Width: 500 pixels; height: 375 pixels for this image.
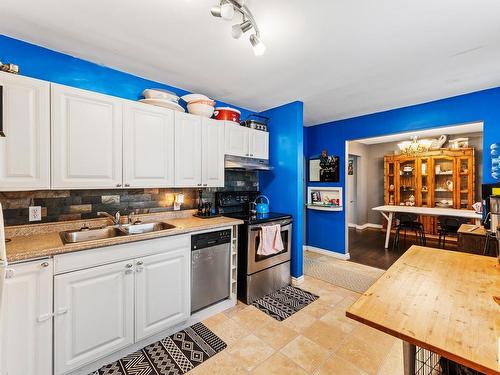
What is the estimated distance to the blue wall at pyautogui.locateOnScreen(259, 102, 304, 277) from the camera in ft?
10.3

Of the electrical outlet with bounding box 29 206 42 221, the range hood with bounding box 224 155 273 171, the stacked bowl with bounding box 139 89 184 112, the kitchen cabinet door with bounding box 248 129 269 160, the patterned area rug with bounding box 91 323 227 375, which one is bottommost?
the patterned area rug with bounding box 91 323 227 375

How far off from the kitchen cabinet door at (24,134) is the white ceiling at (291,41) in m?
0.49

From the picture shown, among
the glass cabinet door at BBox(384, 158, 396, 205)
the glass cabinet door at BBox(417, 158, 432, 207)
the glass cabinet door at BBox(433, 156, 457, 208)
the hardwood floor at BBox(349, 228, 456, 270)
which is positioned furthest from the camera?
the glass cabinet door at BBox(384, 158, 396, 205)

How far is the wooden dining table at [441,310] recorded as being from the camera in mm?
747

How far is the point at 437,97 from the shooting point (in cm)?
295

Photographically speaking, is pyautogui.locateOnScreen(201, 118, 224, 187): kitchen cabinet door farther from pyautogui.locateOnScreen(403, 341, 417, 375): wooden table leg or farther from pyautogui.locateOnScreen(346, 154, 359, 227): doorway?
pyautogui.locateOnScreen(346, 154, 359, 227): doorway

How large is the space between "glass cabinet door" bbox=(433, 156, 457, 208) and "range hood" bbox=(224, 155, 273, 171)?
4852 mm

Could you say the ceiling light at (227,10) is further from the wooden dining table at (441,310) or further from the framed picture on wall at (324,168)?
the framed picture on wall at (324,168)

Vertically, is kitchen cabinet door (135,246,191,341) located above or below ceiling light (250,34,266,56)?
below

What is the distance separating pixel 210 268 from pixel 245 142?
164cm

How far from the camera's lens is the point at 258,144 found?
321 centimetres

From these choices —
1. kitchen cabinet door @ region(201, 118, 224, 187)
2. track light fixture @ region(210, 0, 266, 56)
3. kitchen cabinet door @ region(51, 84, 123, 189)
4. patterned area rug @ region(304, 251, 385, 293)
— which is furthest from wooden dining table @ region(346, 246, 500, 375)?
kitchen cabinet door @ region(51, 84, 123, 189)

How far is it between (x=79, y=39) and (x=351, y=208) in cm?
664

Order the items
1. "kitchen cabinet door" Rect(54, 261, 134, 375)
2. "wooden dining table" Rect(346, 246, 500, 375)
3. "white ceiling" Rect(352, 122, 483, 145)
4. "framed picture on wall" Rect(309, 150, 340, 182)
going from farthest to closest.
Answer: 1. "white ceiling" Rect(352, 122, 483, 145)
2. "framed picture on wall" Rect(309, 150, 340, 182)
3. "kitchen cabinet door" Rect(54, 261, 134, 375)
4. "wooden dining table" Rect(346, 246, 500, 375)
